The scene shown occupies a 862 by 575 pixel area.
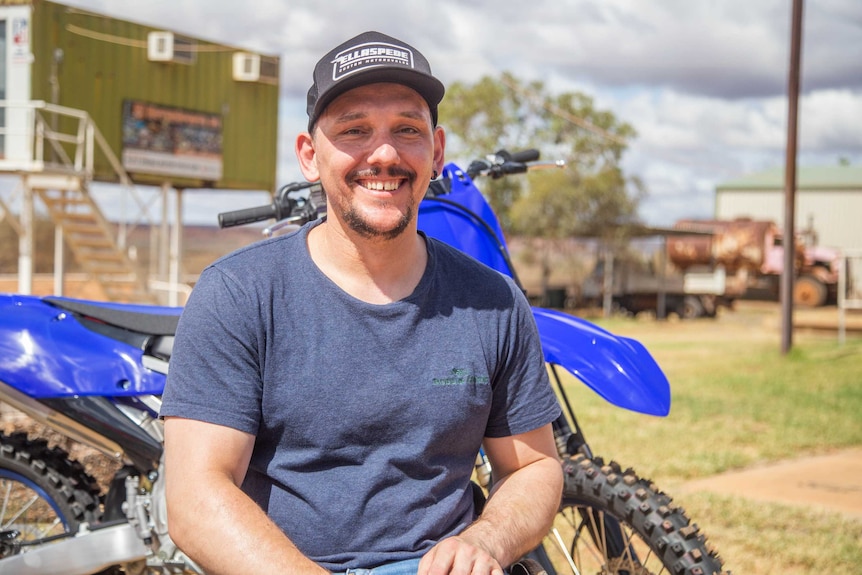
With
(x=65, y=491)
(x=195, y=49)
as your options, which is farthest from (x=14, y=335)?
(x=195, y=49)

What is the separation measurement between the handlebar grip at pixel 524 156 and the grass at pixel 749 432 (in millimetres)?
2028

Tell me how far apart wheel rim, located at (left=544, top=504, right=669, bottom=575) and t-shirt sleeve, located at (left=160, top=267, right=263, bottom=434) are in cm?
135

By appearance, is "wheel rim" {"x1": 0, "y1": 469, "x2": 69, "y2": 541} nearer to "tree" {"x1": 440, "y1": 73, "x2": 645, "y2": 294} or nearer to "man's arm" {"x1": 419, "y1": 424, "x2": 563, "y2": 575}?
"man's arm" {"x1": 419, "y1": 424, "x2": 563, "y2": 575}

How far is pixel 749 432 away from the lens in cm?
792

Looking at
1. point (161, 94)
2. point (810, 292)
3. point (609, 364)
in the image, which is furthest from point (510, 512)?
point (810, 292)

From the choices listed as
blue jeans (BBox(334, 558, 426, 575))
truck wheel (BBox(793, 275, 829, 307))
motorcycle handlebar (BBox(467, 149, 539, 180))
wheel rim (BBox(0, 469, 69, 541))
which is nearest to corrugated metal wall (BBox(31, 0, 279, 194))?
wheel rim (BBox(0, 469, 69, 541))

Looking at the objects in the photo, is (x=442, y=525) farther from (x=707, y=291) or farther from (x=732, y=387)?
(x=707, y=291)

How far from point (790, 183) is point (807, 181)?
1988 inches

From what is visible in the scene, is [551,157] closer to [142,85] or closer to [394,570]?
[142,85]

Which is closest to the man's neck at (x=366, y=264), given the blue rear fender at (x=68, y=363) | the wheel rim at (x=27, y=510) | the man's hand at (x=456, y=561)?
the man's hand at (x=456, y=561)

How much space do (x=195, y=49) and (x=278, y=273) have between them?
1733 cm

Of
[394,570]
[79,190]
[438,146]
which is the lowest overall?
[394,570]

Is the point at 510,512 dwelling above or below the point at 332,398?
below

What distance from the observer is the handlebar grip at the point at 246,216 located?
3.20 metres
